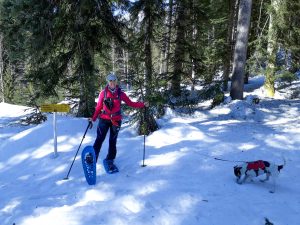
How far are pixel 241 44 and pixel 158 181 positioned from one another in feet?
33.8

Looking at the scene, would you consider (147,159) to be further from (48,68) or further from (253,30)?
(253,30)

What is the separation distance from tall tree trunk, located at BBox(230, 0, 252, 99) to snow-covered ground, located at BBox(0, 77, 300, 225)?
369cm

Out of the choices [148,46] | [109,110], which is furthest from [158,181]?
[148,46]

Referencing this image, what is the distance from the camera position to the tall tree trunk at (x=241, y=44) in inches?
599

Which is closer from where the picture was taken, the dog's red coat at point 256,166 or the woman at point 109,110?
the dog's red coat at point 256,166

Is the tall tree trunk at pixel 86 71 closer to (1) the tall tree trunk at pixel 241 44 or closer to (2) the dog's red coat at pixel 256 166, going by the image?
(2) the dog's red coat at pixel 256 166

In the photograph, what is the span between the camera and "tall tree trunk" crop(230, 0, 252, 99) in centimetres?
1521

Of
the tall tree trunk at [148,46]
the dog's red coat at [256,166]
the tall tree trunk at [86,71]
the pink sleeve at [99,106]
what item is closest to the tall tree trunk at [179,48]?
the tall tree trunk at [148,46]

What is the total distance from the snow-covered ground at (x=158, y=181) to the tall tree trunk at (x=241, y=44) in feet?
12.1

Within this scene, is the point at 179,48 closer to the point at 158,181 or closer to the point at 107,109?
the point at 107,109

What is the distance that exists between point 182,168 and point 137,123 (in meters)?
3.41

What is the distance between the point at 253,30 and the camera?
23359mm

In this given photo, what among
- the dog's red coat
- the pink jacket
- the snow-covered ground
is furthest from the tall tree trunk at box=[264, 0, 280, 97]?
the pink jacket

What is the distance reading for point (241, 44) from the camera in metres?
15.5
